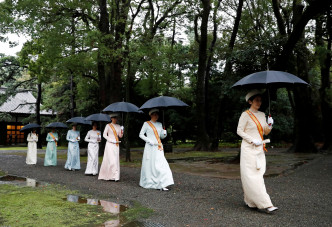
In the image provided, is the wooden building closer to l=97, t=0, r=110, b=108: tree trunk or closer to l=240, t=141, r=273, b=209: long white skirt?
l=97, t=0, r=110, b=108: tree trunk

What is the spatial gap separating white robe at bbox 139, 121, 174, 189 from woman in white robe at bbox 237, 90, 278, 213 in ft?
8.76

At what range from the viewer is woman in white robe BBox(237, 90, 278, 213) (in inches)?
217

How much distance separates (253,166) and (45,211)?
12.5 feet

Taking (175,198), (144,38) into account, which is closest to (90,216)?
(175,198)

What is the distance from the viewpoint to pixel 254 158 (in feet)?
18.9

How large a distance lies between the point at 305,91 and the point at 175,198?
1640 cm

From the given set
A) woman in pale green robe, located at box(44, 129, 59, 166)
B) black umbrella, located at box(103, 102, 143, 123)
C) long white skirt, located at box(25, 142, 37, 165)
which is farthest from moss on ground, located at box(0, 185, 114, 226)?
long white skirt, located at box(25, 142, 37, 165)

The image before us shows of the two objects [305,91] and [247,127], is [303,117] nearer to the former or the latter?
[305,91]

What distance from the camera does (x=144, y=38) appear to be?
15266mm

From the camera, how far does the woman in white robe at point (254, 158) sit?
18.1 ft

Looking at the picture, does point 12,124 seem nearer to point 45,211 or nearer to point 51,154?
point 51,154

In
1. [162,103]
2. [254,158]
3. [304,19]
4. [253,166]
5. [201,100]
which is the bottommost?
[253,166]

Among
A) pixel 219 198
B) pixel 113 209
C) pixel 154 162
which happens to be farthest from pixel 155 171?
pixel 113 209

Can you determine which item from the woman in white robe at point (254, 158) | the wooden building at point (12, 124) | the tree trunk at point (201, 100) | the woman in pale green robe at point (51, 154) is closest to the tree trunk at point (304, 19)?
the woman in white robe at point (254, 158)
